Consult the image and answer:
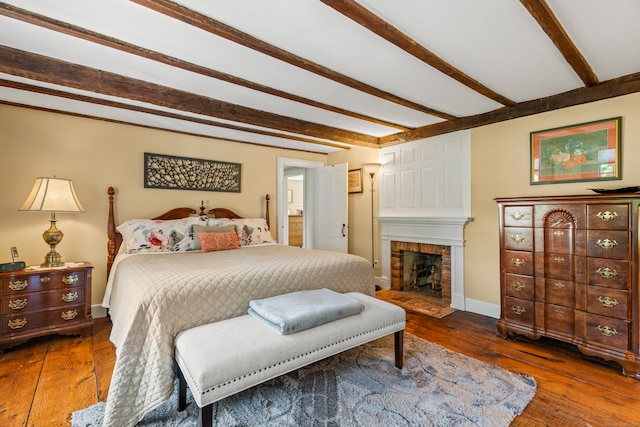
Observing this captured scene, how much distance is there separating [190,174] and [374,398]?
11.0 ft

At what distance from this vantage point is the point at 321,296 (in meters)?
2.19

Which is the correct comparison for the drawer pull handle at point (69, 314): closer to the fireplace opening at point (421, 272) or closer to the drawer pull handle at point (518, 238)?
the fireplace opening at point (421, 272)

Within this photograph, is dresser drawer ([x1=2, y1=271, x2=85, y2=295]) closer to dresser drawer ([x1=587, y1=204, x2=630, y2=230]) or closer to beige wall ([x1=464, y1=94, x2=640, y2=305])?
beige wall ([x1=464, y1=94, x2=640, y2=305])

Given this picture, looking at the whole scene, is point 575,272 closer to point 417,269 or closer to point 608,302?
point 608,302

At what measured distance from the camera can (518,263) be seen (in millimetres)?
2756

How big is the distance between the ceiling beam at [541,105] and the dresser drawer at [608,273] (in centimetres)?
145

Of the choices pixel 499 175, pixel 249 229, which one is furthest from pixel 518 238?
pixel 249 229

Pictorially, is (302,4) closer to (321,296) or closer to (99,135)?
(321,296)

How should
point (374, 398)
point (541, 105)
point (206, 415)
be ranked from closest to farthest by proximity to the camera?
1. point (206, 415)
2. point (374, 398)
3. point (541, 105)

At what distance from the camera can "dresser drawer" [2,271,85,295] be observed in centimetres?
252

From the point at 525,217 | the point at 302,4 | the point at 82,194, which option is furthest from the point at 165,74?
the point at 525,217

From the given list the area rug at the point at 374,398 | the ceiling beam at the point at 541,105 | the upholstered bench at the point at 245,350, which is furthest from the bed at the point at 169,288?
the ceiling beam at the point at 541,105

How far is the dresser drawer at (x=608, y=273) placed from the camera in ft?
7.28

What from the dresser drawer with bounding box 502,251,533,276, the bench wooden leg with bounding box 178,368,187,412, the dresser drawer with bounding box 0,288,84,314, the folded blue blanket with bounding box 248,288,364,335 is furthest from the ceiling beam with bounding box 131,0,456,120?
the dresser drawer with bounding box 0,288,84,314
